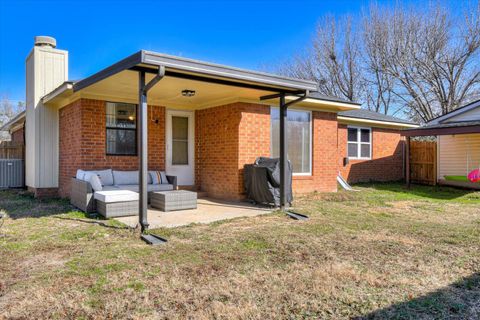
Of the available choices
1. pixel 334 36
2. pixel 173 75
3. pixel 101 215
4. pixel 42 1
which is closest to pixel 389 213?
pixel 173 75

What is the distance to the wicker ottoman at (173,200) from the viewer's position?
7438 mm

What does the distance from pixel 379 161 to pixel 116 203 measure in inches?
460

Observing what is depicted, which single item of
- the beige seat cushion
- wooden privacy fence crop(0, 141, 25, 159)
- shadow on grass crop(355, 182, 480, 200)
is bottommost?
shadow on grass crop(355, 182, 480, 200)

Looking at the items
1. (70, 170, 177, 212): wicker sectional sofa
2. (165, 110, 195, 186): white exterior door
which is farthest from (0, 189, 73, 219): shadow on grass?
(165, 110, 195, 186): white exterior door

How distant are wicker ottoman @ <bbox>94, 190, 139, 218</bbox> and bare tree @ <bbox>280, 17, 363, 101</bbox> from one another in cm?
2216

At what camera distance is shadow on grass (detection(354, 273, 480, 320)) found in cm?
288

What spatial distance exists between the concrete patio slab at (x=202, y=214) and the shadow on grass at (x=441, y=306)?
13.0 ft

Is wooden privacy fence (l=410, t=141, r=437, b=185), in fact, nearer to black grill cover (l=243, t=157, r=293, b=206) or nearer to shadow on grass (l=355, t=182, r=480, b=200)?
shadow on grass (l=355, t=182, r=480, b=200)

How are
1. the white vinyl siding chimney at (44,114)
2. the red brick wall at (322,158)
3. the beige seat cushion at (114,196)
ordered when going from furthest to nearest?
the red brick wall at (322,158), the white vinyl siding chimney at (44,114), the beige seat cushion at (114,196)

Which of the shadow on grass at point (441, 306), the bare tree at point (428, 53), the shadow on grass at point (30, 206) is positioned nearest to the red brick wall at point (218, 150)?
the shadow on grass at point (30, 206)

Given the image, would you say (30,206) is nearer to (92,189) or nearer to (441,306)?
(92,189)

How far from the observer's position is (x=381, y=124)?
1455 centimetres

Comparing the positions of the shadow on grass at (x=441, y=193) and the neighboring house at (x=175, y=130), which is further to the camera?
the shadow on grass at (x=441, y=193)

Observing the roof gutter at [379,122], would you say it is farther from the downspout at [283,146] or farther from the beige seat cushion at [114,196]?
the beige seat cushion at [114,196]
